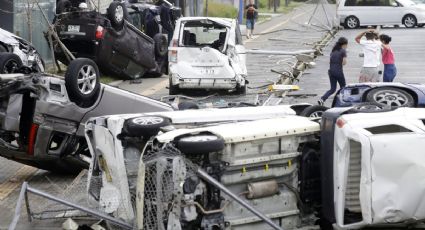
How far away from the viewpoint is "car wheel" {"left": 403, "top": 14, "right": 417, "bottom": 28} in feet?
132

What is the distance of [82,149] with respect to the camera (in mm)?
11445

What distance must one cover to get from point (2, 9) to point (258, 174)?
15756 millimetres

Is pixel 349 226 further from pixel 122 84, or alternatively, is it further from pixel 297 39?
pixel 297 39

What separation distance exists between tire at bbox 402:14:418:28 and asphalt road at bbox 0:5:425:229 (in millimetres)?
961

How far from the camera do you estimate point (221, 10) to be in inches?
1762

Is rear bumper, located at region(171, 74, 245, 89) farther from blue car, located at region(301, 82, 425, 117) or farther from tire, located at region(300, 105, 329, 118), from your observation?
tire, located at region(300, 105, 329, 118)

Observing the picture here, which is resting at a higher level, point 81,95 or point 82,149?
point 81,95

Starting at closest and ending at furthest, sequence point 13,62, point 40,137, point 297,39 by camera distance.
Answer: point 40,137, point 13,62, point 297,39

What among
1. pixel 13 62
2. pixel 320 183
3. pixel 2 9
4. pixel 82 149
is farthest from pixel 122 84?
pixel 320 183

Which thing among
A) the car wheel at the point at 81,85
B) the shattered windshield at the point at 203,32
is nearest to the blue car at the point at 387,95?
the car wheel at the point at 81,85

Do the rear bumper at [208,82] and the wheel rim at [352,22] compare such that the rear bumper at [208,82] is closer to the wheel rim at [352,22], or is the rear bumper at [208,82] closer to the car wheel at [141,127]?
the car wheel at [141,127]

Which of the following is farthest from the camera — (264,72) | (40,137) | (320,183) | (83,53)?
(264,72)

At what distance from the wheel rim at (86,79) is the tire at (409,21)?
101 feet

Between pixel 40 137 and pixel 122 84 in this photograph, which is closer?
pixel 40 137
